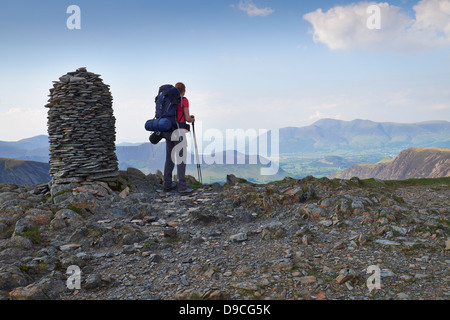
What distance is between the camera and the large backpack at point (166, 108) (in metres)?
14.9

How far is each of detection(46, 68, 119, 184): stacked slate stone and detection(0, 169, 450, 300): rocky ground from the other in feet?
5.42

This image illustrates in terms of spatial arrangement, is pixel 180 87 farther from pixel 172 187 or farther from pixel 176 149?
pixel 172 187

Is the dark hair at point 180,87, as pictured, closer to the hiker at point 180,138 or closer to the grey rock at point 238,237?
the hiker at point 180,138

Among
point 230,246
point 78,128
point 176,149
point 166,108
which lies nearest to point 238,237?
point 230,246

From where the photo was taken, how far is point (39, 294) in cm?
687

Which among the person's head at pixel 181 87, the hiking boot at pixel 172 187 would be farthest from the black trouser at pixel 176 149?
the person's head at pixel 181 87

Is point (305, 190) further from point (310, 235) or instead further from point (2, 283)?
point (2, 283)

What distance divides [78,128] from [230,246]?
12.2m

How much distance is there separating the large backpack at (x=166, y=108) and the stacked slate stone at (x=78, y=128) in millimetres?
3980

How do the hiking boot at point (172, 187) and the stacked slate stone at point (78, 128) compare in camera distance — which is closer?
the stacked slate stone at point (78, 128)

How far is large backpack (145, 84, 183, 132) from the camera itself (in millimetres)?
14945

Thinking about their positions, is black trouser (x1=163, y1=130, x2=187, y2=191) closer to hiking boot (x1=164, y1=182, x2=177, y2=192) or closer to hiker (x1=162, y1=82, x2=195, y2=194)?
hiker (x1=162, y1=82, x2=195, y2=194)
